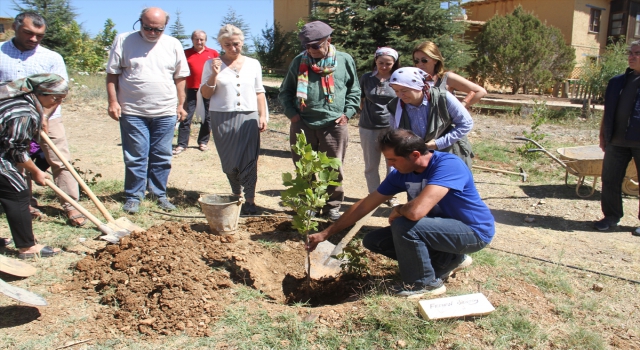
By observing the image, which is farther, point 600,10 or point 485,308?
point 600,10

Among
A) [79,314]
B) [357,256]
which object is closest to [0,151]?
[79,314]

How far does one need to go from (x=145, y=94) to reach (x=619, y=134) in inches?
182

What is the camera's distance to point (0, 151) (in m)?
3.38

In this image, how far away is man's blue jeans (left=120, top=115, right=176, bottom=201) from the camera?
4.76 metres

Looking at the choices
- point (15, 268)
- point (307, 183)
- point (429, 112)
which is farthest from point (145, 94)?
point (429, 112)

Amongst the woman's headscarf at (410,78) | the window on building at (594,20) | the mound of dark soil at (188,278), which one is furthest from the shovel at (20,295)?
the window on building at (594,20)

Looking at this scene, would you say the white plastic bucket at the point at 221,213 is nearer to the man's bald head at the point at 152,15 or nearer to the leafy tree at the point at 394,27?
the man's bald head at the point at 152,15

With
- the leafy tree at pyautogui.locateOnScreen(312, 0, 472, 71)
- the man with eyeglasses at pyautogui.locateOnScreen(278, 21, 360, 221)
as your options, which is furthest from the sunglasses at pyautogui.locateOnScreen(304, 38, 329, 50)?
the leafy tree at pyautogui.locateOnScreen(312, 0, 472, 71)

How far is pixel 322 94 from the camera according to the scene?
14.9 ft

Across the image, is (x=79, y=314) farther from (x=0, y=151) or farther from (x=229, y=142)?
(x=229, y=142)

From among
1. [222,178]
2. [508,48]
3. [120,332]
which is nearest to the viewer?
[120,332]

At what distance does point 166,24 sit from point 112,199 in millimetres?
1924

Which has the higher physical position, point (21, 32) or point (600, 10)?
point (600, 10)

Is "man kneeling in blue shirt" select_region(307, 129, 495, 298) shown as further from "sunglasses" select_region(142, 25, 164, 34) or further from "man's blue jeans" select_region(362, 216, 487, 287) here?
"sunglasses" select_region(142, 25, 164, 34)
